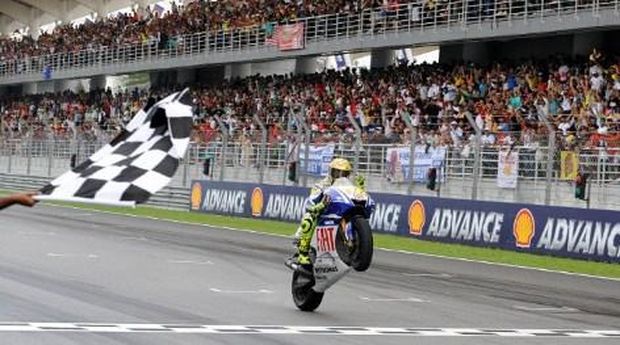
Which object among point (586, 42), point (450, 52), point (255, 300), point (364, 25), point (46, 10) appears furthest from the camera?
point (46, 10)

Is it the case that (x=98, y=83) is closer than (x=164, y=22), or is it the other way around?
(x=164, y=22)

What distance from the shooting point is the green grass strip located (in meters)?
17.5

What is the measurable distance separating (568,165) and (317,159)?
309 inches

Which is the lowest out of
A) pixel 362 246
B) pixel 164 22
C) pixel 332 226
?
pixel 362 246

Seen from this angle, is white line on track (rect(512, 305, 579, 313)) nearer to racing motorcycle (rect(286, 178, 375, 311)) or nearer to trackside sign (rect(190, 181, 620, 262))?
racing motorcycle (rect(286, 178, 375, 311))

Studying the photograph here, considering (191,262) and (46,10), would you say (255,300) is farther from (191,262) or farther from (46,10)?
(46,10)

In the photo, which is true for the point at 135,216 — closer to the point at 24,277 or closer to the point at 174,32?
the point at 24,277

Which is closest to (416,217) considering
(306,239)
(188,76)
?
(306,239)

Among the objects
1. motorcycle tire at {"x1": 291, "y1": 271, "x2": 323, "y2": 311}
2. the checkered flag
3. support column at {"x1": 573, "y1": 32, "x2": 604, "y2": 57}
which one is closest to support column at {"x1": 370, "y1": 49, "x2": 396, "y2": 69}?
support column at {"x1": 573, "y1": 32, "x2": 604, "y2": 57}

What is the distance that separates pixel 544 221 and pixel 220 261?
611cm

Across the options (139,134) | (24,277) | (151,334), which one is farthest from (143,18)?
(139,134)

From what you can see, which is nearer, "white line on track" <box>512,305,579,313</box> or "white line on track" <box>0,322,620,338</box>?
"white line on track" <box>0,322,620,338</box>

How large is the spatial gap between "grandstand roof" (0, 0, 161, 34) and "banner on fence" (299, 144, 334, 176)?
34517 mm

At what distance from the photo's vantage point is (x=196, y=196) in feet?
104
